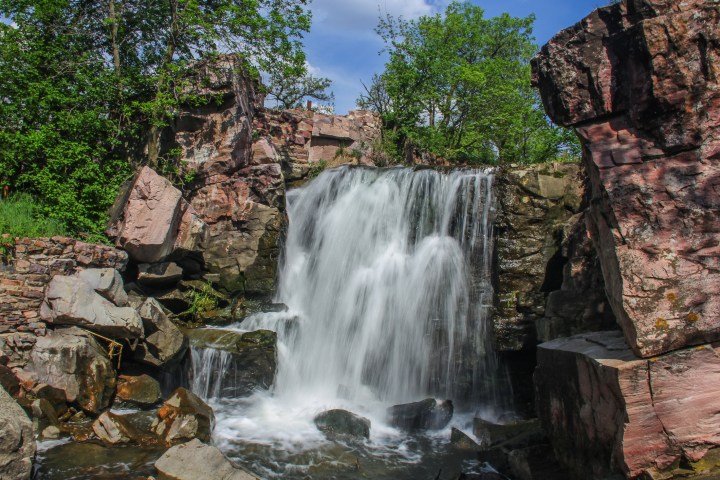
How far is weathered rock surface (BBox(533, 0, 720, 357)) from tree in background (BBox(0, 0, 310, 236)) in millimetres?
10701

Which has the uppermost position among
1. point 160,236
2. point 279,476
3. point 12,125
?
point 12,125

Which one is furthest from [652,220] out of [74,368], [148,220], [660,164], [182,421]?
[148,220]

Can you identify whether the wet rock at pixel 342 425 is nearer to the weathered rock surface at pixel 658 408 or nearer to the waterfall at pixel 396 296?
the waterfall at pixel 396 296

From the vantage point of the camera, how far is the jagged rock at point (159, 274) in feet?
→ 34.5

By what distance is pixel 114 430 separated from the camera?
731cm

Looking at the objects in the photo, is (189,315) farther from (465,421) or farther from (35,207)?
(465,421)

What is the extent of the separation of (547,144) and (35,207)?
16.0 m

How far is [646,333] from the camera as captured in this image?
15.4 feet

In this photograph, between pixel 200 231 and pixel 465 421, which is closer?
pixel 465 421

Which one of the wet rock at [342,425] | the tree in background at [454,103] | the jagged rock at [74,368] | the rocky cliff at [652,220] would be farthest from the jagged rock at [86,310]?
the tree in background at [454,103]

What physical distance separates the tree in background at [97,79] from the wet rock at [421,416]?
7.97m

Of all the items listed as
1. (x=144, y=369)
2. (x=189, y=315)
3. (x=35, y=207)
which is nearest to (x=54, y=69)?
(x=35, y=207)

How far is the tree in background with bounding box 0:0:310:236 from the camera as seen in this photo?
1177cm

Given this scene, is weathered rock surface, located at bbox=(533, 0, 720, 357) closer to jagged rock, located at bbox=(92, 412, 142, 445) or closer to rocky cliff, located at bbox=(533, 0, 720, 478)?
rocky cliff, located at bbox=(533, 0, 720, 478)
